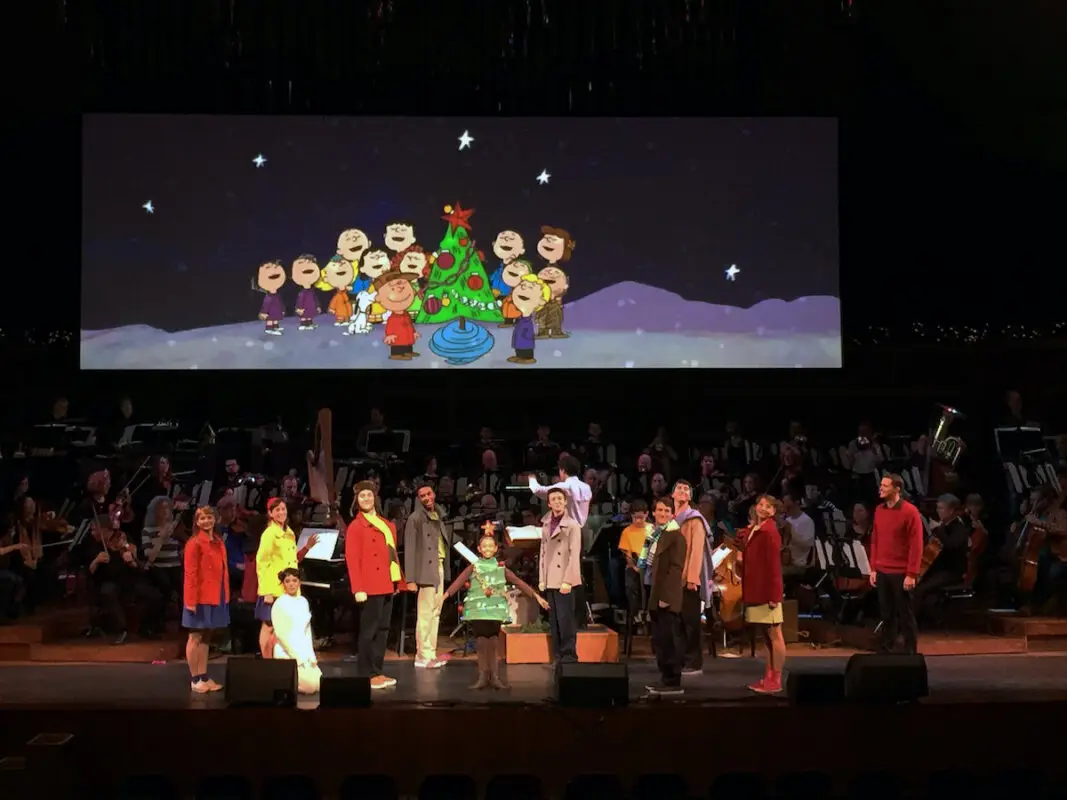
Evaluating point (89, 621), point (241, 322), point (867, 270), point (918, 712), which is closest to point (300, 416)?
point (241, 322)

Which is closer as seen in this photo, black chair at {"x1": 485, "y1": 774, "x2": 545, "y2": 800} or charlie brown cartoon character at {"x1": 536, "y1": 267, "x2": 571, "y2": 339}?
black chair at {"x1": 485, "y1": 774, "x2": 545, "y2": 800}

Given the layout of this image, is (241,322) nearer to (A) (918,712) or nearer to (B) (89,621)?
(B) (89,621)

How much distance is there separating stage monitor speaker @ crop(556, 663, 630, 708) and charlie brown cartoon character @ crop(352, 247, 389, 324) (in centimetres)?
645

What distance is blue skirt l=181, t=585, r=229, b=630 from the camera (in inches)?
308

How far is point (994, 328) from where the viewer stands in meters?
14.3

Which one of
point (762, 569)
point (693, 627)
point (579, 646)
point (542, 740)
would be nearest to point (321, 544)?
point (579, 646)

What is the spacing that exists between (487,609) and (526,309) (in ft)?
16.9

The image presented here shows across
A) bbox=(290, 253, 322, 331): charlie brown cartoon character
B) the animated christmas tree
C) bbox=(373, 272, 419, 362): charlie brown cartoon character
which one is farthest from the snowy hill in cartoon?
bbox=(290, 253, 322, 331): charlie brown cartoon character

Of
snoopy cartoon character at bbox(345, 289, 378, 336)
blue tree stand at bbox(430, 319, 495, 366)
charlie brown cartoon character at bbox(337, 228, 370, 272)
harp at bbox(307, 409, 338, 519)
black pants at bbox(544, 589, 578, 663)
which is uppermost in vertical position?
charlie brown cartoon character at bbox(337, 228, 370, 272)

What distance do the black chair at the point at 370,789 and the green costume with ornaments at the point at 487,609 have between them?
8.00ft

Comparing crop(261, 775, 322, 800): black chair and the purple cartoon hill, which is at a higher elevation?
the purple cartoon hill

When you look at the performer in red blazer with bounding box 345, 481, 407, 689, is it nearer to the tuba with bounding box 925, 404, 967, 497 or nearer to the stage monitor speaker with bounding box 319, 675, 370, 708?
the stage monitor speaker with bounding box 319, 675, 370, 708

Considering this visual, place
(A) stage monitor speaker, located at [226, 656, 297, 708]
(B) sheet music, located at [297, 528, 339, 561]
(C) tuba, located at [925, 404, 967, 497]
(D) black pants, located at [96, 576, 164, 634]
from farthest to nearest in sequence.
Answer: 1. (C) tuba, located at [925, 404, 967, 497]
2. (D) black pants, located at [96, 576, 164, 634]
3. (B) sheet music, located at [297, 528, 339, 561]
4. (A) stage monitor speaker, located at [226, 656, 297, 708]

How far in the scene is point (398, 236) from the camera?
41.5 ft
